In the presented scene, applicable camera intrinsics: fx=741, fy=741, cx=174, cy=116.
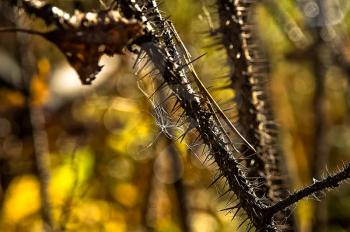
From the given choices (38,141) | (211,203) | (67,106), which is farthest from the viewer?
(67,106)

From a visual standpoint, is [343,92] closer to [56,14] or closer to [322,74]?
[322,74]

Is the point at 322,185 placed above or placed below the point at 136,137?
above

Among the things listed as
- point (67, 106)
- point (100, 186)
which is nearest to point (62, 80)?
point (67, 106)

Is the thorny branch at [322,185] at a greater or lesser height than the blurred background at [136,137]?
greater

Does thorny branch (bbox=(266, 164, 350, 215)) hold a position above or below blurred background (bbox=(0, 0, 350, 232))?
above

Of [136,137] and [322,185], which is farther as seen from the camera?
[136,137]

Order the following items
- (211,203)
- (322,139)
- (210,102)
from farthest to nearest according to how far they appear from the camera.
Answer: (211,203) → (322,139) → (210,102)

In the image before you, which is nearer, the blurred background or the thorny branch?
the thorny branch

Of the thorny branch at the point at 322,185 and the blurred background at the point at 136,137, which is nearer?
the thorny branch at the point at 322,185
